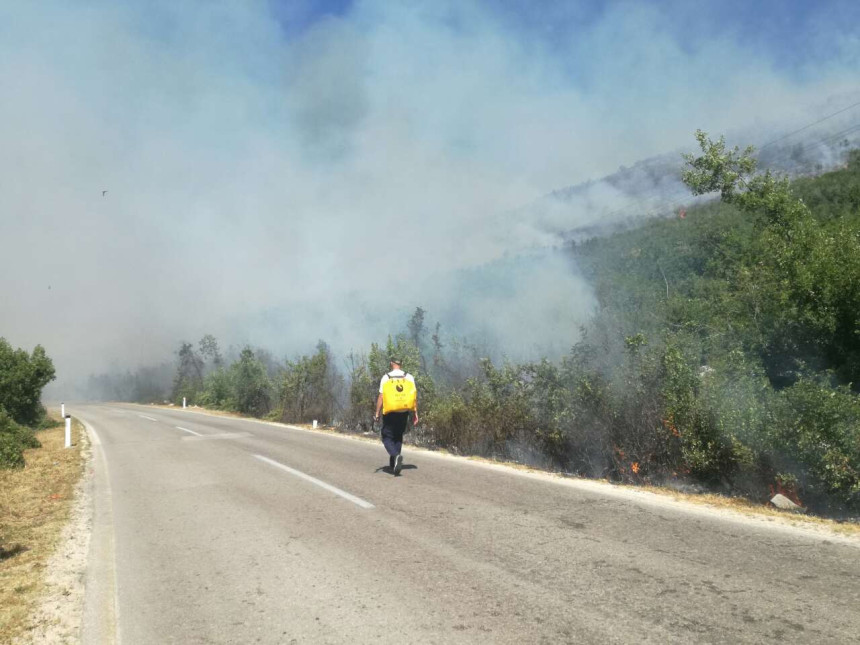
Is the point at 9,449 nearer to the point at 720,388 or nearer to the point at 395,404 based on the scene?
the point at 395,404

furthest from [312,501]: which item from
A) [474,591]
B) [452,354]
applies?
[452,354]

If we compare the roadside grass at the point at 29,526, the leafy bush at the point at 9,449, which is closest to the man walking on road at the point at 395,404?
the roadside grass at the point at 29,526

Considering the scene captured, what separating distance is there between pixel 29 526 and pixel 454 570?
5.66m

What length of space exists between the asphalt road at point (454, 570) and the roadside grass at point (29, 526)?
1.49 feet

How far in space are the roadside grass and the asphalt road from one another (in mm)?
455

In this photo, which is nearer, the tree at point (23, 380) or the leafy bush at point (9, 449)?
the leafy bush at point (9, 449)

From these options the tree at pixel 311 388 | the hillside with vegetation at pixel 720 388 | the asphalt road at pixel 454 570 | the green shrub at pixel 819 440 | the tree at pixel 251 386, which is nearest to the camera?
the asphalt road at pixel 454 570

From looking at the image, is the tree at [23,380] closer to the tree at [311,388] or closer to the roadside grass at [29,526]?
the tree at [311,388]

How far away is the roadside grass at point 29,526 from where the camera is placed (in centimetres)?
451

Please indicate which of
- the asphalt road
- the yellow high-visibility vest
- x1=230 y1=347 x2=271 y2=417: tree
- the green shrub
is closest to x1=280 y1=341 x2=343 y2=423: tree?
x1=230 y1=347 x2=271 y2=417: tree

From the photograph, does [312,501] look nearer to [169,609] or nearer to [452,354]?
[169,609]

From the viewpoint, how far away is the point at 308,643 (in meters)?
3.63

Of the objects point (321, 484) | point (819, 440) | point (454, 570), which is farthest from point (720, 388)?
point (321, 484)

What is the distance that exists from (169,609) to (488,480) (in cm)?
523
